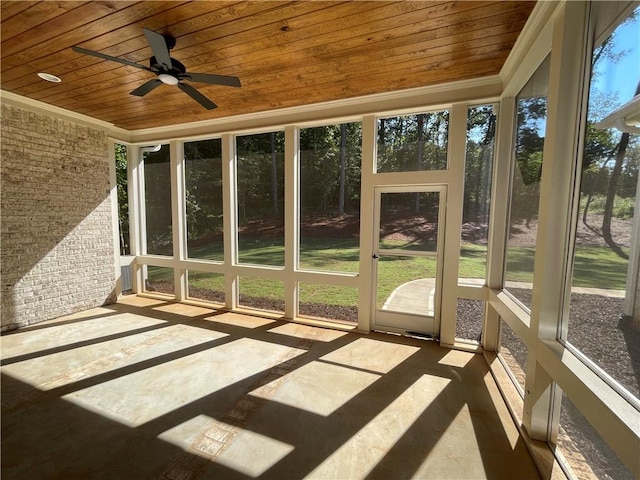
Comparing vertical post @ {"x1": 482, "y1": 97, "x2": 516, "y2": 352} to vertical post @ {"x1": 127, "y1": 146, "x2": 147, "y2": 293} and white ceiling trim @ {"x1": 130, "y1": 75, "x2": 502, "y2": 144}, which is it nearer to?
white ceiling trim @ {"x1": 130, "y1": 75, "x2": 502, "y2": 144}

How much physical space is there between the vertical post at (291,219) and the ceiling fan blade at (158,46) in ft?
6.23

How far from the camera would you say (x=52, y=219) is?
4039mm

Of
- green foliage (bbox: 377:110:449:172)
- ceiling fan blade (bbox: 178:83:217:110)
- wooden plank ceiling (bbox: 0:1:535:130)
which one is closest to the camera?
wooden plank ceiling (bbox: 0:1:535:130)

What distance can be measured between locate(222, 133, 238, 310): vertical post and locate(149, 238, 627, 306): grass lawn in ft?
0.49

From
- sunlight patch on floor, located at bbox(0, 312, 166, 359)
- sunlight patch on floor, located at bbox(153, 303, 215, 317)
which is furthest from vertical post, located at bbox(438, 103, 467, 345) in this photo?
sunlight patch on floor, located at bbox(0, 312, 166, 359)

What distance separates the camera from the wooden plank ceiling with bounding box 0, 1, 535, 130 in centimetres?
199

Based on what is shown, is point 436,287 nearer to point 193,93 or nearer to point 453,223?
point 453,223

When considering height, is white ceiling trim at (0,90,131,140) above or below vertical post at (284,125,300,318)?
above

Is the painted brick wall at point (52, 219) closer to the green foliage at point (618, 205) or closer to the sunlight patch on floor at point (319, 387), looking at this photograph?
the sunlight patch on floor at point (319, 387)

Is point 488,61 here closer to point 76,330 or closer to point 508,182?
point 508,182

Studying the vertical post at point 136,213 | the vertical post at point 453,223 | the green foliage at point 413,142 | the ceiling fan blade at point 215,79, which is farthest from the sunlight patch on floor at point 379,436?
the vertical post at point 136,213

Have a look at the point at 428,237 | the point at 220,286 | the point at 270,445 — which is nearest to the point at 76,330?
the point at 220,286

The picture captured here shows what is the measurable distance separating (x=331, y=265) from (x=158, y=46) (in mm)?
2992

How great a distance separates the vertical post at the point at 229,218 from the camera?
4406mm
